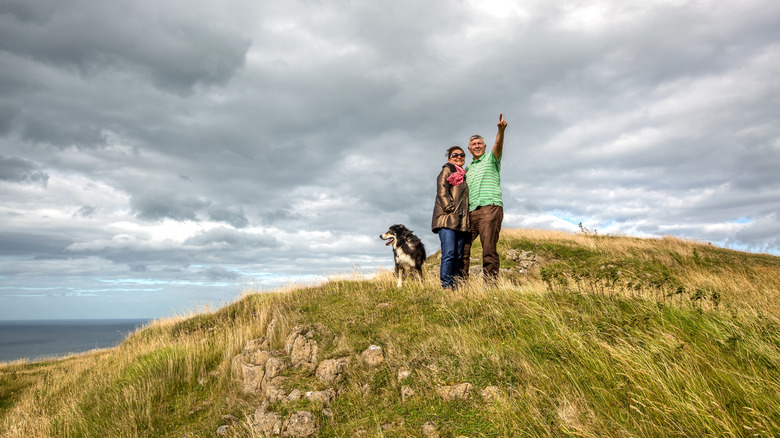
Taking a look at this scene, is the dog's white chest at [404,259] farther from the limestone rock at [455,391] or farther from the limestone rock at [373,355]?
the limestone rock at [455,391]

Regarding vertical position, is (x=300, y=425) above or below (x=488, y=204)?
below

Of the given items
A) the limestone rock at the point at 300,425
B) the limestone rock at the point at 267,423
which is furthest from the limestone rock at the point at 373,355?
the limestone rock at the point at 267,423

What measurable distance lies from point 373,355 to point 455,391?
6.14 feet

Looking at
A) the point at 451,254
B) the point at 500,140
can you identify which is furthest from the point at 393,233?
the point at 500,140

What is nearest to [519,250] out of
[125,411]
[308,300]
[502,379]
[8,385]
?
[308,300]

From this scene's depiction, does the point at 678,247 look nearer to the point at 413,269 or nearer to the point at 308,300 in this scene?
the point at 413,269

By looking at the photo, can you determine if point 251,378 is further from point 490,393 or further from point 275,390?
point 490,393

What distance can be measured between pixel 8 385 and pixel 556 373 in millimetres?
19006

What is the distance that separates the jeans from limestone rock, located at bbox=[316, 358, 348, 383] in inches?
116

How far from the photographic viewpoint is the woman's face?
27.3 ft

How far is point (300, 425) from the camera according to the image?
174 inches

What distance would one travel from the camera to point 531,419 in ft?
10.6

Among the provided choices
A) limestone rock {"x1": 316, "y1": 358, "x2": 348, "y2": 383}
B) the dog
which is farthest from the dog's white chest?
limestone rock {"x1": 316, "y1": 358, "x2": 348, "y2": 383}

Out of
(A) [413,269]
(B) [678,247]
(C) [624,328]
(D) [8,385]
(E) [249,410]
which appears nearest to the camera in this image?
(C) [624,328]
